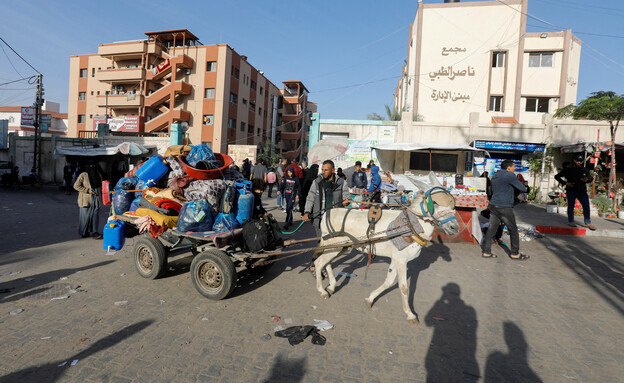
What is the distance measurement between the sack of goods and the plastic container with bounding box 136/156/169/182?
3.64ft

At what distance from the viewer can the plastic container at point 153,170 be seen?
5145 millimetres

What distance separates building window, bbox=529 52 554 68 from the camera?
83.7 ft

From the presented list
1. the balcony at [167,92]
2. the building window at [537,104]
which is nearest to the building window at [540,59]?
the building window at [537,104]

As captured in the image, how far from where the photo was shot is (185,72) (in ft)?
123

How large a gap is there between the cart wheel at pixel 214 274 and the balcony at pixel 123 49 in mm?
41126

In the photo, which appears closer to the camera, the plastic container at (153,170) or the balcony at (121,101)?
the plastic container at (153,170)

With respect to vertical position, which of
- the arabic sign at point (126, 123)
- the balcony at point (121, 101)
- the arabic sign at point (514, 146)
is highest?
the balcony at point (121, 101)

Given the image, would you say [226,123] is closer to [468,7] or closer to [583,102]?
[468,7]

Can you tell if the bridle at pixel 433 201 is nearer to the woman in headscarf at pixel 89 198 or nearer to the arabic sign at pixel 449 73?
the woman in headscarf at pixel 89 198

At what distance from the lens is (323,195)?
5.69 meters

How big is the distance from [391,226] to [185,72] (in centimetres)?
3910

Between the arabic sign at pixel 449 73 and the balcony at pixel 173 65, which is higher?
the balcony at pixel 173 65

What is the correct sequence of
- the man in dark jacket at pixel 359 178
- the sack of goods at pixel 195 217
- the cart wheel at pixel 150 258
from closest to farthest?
the sack of goods at pixel 195 217 → the cart wheel at pixel 150 258 → the man in dark jacket at pixel 359 178

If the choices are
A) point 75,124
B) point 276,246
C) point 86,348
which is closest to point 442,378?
point 276,246
